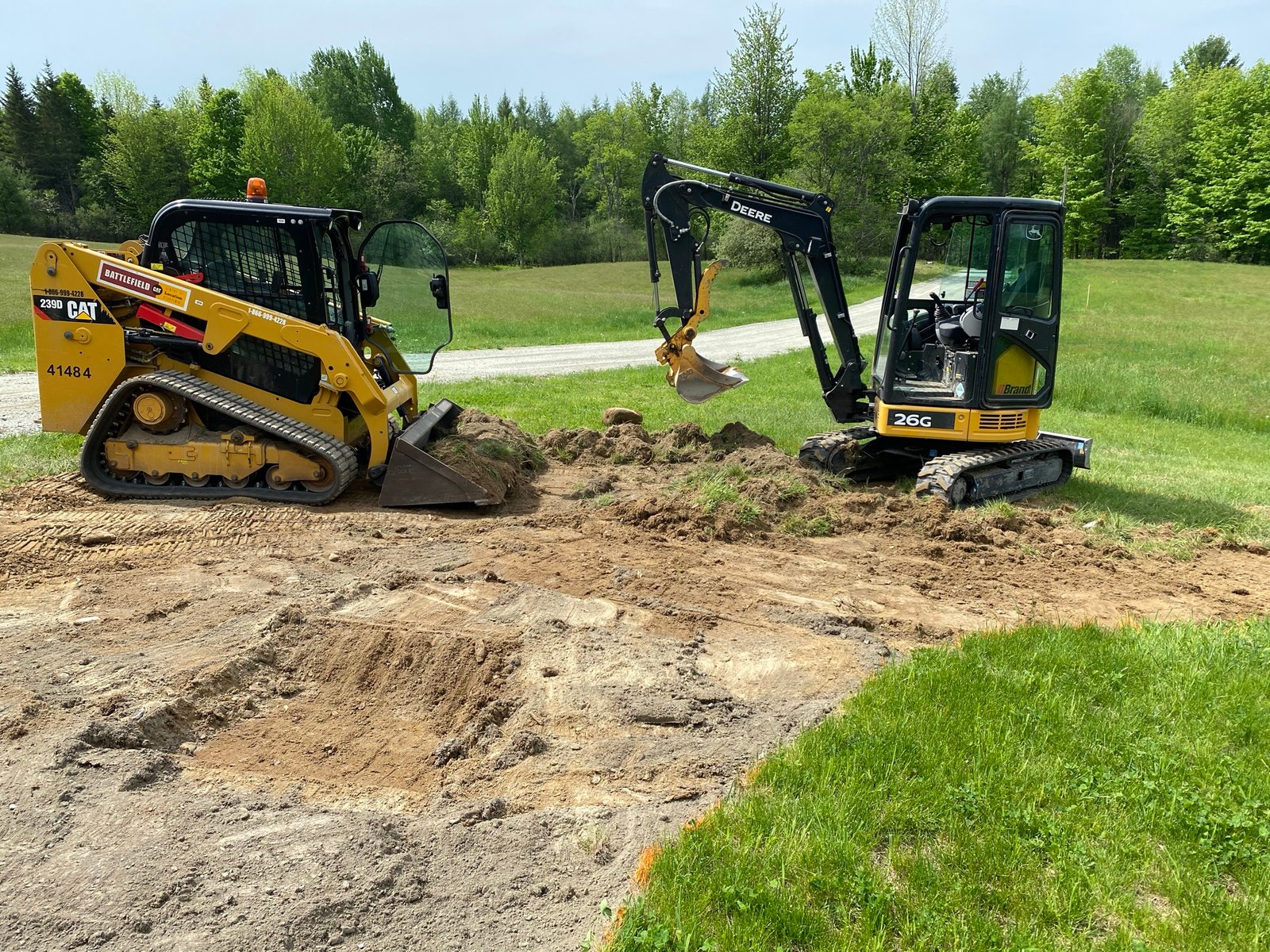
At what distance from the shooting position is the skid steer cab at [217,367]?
7.85 metres

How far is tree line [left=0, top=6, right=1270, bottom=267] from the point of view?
173 feet

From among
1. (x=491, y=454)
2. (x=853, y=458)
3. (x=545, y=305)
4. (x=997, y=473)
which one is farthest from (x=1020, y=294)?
(x=545, y=305)

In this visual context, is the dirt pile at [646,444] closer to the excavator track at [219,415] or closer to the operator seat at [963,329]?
the operator seat at [963,329]

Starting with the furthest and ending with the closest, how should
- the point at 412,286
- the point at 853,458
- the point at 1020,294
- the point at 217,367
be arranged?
the point at 853,458, the point at 412,286, the point at 1020,294, the point at 217,367

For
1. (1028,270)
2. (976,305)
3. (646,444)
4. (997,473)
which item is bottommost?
(997,473)

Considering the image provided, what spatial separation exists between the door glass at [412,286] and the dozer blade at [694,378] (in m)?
2.62

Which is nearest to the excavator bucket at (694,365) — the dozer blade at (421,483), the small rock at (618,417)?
the small rock at (618,417)

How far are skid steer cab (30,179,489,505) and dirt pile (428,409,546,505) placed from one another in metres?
0.31

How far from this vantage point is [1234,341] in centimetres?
2733

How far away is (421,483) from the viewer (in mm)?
7969

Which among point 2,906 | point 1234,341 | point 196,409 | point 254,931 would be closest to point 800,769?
point 254,931

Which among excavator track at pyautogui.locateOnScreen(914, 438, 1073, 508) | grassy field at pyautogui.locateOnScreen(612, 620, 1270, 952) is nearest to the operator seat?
excavator track at pyautogui.locateOnScreen(914, 438, 1073, 508)

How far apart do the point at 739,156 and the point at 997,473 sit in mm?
48109

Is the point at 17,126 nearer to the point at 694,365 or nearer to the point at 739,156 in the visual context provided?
the point at 739,156
